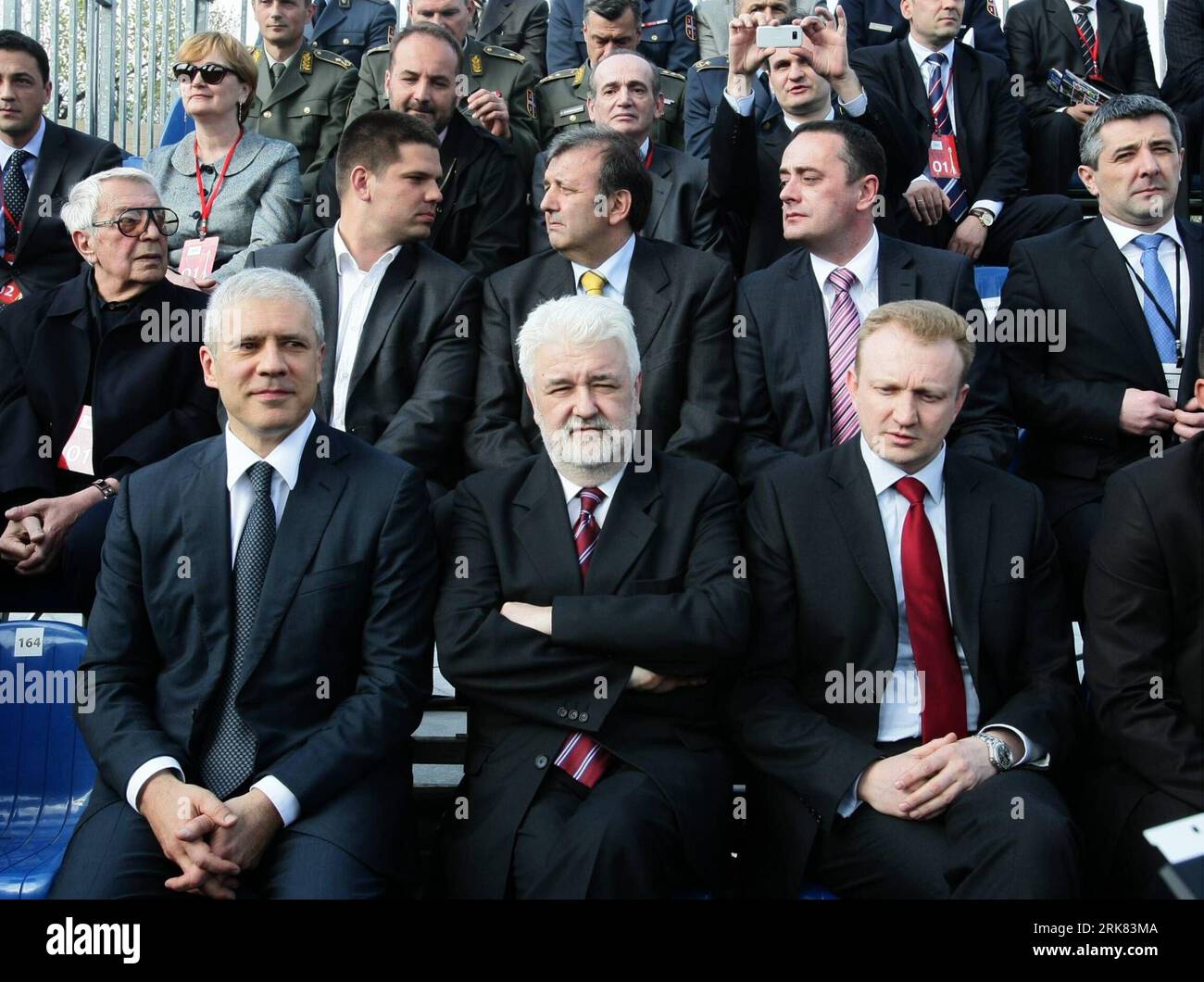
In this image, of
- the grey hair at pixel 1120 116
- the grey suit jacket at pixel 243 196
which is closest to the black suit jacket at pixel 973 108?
the grey hair at pixel 1120 116

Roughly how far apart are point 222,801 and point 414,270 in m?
2.13

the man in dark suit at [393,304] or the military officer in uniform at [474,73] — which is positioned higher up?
the military officer in uniform at [474,73]

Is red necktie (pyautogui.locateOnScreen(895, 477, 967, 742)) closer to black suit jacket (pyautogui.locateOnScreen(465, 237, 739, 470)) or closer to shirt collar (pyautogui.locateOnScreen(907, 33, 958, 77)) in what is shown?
→ black suit jacket (pyautogui.locateOnScreen(465, 237, 739, 470))

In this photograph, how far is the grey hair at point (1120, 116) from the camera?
467cm

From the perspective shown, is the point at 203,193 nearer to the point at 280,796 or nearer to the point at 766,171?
the point at 766,171

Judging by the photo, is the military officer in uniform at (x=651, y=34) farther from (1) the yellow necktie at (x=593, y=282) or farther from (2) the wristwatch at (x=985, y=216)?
(1) the yellow necktie at (x=593, y=282)

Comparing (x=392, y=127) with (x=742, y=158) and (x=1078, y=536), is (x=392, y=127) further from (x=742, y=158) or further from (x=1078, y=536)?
(x=1078, y=536)

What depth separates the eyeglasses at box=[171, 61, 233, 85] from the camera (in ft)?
19.0

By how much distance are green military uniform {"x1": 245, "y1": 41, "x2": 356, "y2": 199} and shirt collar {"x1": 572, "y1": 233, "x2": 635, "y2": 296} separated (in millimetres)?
2635

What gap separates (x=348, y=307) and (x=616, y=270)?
0.91 metres

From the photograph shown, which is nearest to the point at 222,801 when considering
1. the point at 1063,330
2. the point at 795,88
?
the point at 1063,330

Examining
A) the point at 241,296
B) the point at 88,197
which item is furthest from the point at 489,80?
the point at 241,296

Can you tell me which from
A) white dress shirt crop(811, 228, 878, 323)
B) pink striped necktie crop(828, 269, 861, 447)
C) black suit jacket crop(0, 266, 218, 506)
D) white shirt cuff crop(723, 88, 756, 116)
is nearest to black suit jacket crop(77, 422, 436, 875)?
black suit jacket crop(0, 266, 218, 506)

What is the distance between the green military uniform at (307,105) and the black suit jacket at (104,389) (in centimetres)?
239
